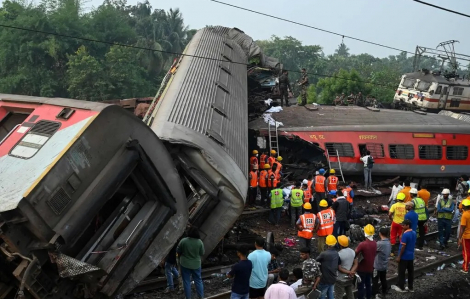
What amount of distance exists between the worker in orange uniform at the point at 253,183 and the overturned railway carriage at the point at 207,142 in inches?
51.4

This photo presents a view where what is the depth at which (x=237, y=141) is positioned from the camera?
962cm

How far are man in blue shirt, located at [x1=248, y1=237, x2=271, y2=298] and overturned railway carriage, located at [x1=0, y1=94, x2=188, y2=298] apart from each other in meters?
1.01

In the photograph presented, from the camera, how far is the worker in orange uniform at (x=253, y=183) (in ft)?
40.1

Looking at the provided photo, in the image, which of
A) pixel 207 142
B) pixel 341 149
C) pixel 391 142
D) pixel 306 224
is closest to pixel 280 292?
pixel 207 142

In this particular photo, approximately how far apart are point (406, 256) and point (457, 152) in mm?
9594

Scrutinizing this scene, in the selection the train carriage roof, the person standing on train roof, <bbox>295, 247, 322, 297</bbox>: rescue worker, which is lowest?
the person standing on train roof

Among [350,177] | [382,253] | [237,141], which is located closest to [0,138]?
[237,141]

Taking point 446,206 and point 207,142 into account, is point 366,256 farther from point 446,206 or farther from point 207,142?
point 446,206

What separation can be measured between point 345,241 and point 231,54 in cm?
1225

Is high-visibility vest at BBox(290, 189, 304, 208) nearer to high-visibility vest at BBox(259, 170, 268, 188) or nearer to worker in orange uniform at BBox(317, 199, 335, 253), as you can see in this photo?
high-visibility vest at BBox(259, 170, 268, 188)

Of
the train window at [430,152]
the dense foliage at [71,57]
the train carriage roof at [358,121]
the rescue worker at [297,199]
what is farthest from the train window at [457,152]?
the dense foliage at [71,57]

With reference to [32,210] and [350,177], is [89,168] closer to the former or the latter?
[32,210]

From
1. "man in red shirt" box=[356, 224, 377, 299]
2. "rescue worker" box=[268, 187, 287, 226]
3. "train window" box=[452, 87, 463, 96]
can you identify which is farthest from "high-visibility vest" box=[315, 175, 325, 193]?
"train window" box=[452, 87, 463, 96]

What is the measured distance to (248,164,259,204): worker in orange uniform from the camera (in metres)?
12.2
